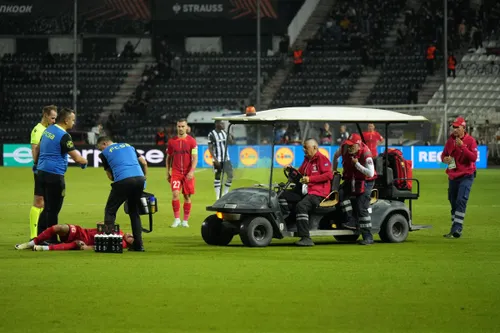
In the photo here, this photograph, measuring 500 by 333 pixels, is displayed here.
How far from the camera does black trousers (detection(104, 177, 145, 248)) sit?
16.1m

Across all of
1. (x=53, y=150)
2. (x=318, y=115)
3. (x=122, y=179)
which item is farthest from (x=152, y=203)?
(x=318, y=115)

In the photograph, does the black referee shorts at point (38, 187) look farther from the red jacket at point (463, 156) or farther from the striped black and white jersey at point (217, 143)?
the striped black and white jersey at point (217, 143)

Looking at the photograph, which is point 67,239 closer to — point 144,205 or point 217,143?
point 144,205

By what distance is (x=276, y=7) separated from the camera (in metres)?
64.8

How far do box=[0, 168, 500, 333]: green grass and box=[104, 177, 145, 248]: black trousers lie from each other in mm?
474

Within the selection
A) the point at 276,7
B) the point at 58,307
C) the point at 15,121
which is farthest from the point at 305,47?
the point at 58,307

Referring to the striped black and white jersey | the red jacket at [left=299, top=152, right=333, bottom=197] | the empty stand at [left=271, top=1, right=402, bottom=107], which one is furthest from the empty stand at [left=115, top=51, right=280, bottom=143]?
the red jacket at [left=299, top=152, right=333, bottom=197]

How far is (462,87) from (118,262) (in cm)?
4211

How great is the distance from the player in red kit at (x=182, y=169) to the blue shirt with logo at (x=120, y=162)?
5.31m

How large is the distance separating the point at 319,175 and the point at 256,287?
488cm

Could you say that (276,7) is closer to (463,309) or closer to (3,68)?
(3,68)

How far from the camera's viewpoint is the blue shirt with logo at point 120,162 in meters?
16.2

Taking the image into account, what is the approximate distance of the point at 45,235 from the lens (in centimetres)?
1636

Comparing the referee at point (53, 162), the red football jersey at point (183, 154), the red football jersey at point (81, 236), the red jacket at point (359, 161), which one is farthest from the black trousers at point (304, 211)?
the red football jersey at point (183, 154)
